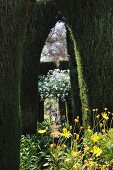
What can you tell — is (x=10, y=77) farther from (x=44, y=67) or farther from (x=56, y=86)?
(x=44, y=67)

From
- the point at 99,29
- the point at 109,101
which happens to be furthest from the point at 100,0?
the point at 109,101

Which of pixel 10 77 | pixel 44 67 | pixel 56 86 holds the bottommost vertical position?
pixel 10 77

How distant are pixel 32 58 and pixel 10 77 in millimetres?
3940

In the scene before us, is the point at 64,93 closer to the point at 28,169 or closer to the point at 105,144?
the point at 28,169

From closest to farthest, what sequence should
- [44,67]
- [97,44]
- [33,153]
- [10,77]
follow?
[10,77] → [97,44] → [33,153] → [44,67]

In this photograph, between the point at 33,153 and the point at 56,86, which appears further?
the point at 56,86

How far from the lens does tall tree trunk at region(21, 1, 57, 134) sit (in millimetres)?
8766

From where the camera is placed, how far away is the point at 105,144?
4.38m

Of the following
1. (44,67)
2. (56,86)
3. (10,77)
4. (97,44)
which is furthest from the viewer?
(44,67)

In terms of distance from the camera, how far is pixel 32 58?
348 inches

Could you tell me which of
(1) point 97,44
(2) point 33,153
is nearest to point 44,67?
(2) point 33,153

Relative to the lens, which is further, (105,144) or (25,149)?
(25,149)

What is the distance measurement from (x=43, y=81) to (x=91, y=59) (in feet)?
20.1

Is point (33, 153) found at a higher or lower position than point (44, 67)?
lower
